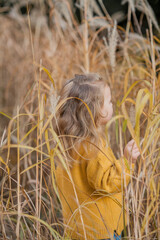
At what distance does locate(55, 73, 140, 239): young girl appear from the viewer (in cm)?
86

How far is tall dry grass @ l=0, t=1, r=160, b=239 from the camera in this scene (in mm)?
796

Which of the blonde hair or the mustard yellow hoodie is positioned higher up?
the blonde hair

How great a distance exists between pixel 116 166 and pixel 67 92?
286 millimetres

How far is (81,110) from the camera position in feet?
2.99

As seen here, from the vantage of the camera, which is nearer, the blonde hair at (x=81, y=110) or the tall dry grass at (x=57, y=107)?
the tall dry grass at (x=57, y=107)

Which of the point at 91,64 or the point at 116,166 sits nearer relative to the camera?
the point at 116,166

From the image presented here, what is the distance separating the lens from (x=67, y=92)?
37.5 inches

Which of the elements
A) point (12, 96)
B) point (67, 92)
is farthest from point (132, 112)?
point (12, 96)

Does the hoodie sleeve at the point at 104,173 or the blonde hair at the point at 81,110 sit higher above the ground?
the blonde hair at the point at 81,110

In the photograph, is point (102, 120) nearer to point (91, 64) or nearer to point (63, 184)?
point (63, 184)

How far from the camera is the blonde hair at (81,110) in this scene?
907 millimetres

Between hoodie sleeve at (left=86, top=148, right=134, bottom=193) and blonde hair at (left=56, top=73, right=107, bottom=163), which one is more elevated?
blonde hair at (left=56, top=73, right=107, bottom=163)

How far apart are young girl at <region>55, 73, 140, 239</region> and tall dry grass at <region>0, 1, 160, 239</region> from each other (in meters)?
0.05

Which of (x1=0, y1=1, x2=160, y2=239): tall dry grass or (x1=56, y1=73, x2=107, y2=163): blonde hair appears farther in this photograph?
(x1=56, y1=73, x2=107, y2=163): blonde hair
